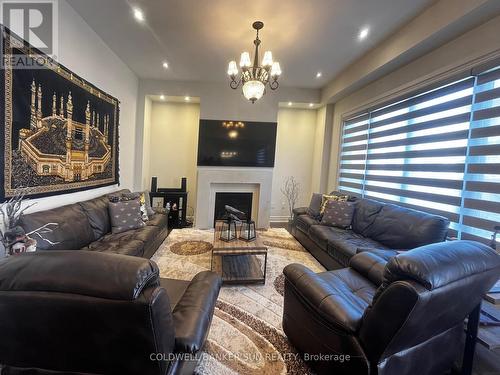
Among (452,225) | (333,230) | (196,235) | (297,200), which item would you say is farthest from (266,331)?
(297,200)

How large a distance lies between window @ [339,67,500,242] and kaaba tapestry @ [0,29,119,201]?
4151 mm

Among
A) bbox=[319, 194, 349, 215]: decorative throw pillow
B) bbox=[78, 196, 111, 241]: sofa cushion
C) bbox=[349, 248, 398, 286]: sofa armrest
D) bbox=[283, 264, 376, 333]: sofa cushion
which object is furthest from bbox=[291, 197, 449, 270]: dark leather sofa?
bbox=[78, 196, 111, 241]: sofa cushion

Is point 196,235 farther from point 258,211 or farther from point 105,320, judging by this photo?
point 105,320

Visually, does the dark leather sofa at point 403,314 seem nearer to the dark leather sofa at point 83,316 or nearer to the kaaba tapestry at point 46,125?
the dark leather sofa at point 83,316

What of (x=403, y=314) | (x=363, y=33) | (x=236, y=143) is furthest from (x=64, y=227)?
(x=363, y=33)

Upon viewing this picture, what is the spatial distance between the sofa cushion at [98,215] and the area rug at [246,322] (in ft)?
2.53

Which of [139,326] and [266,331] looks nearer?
[139,326]

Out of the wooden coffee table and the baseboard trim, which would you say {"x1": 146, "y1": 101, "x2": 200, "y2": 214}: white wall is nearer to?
the baseboard trim

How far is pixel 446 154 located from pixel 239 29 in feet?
9.21

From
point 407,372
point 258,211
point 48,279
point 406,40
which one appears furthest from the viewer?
point 258,211

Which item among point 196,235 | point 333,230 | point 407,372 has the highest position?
point 333,230

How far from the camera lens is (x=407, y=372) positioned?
4.17 ft

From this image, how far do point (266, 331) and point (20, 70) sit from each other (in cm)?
298

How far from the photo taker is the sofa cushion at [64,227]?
198cm
